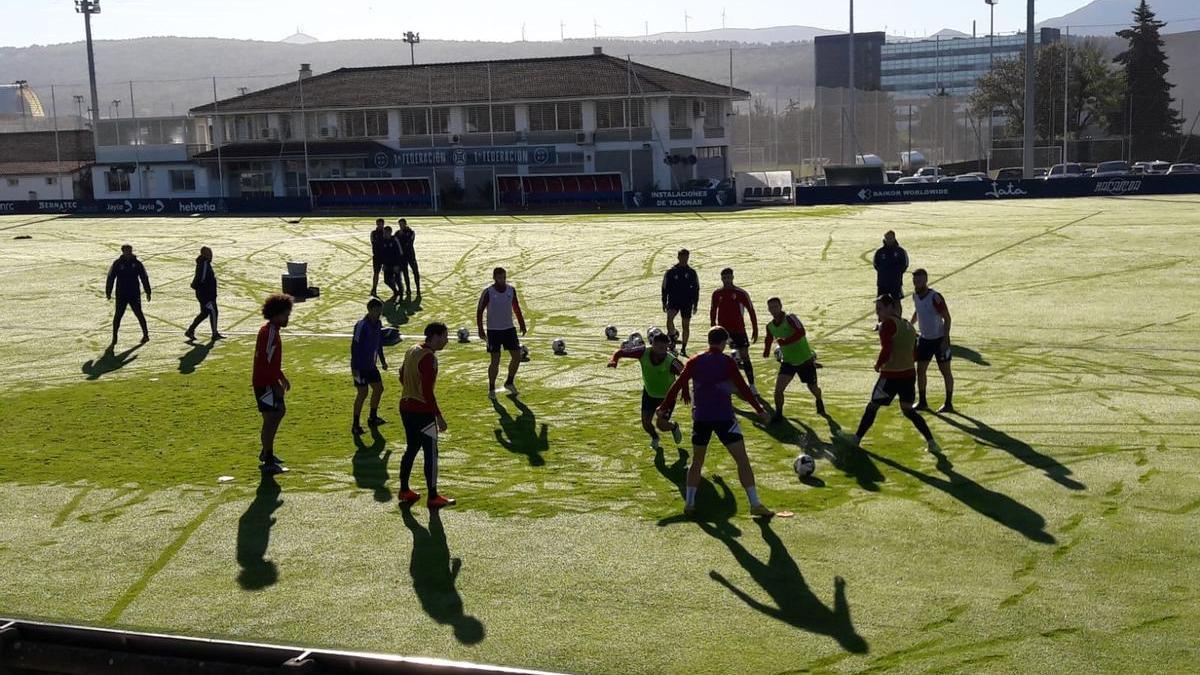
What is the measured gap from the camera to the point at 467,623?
30.6 feet

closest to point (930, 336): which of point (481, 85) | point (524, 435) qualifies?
point (524, 435)

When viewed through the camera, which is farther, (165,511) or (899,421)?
(899,421)

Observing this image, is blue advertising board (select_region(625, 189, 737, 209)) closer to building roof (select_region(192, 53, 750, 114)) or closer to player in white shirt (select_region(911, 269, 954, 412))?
building roof (select_region(192, 53, 750, 114))

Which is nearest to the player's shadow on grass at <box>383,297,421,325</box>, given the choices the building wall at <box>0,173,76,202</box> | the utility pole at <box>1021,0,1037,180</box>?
the utility pole at <box>1021,0,1037,180</box>

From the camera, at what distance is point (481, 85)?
6744cm

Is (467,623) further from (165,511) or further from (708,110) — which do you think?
(708,110)

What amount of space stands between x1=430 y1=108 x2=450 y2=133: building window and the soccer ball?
56.1 metres

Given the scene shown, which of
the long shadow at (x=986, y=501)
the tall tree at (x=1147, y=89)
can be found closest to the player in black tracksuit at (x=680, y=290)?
the long shadow at (x=986, y=501)

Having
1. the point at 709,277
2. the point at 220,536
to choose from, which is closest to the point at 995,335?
the point at 709,277

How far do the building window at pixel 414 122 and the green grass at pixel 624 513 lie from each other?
43439 millimetres

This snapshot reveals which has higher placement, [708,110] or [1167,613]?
[708,110]

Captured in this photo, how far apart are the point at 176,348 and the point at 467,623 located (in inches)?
606

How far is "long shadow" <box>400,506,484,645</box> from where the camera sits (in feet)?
30.5

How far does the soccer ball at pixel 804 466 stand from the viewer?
12812 millimetres
